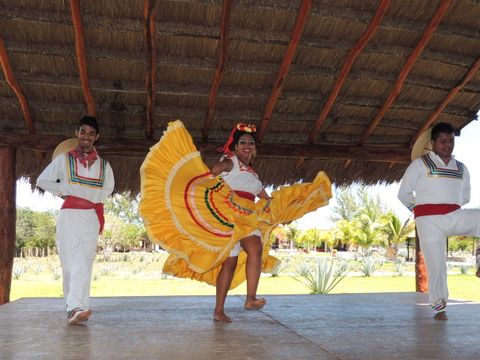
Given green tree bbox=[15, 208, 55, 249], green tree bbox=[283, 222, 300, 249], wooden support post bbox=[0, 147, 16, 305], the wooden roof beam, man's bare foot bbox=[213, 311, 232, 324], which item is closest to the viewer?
man's bare foot bbox=[213, 311, 232, 324]

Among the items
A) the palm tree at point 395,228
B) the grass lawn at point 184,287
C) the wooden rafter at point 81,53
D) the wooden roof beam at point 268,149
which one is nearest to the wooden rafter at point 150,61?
the wooden roof beam at point 268,149

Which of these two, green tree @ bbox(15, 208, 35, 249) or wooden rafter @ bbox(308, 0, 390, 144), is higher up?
wooden rafter @ bbox(308, 0, 390, 144)

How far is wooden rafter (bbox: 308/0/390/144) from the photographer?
4.76 m

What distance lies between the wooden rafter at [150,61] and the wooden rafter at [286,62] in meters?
1.25

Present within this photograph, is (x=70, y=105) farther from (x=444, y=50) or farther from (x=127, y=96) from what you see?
(x=444, y=50)

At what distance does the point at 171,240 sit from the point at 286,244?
45344 mm

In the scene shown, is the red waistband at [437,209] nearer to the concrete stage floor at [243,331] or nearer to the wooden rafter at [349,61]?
the concrete stage floor at [243,331]

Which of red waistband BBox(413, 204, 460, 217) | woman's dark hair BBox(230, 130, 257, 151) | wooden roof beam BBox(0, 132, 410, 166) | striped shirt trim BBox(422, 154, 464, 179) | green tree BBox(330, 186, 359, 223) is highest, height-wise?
green tree BBox(330, 186, 359, 223)

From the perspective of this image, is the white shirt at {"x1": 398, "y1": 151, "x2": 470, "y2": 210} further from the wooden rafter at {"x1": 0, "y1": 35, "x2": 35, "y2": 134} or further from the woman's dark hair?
the wooden rafter at {"x1": 0, "y1": 35, "x2": 35, "y2": 134}

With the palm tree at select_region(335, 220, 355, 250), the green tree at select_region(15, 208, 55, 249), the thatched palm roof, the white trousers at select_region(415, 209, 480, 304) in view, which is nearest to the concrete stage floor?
the white trousers at select_region(415, 209, 480, 304)

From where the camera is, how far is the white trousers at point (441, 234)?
11.8ft

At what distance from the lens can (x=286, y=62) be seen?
5.18 m

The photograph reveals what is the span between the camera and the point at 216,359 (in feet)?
7.70

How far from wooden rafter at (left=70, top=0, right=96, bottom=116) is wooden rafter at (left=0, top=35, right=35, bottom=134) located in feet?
2.00
